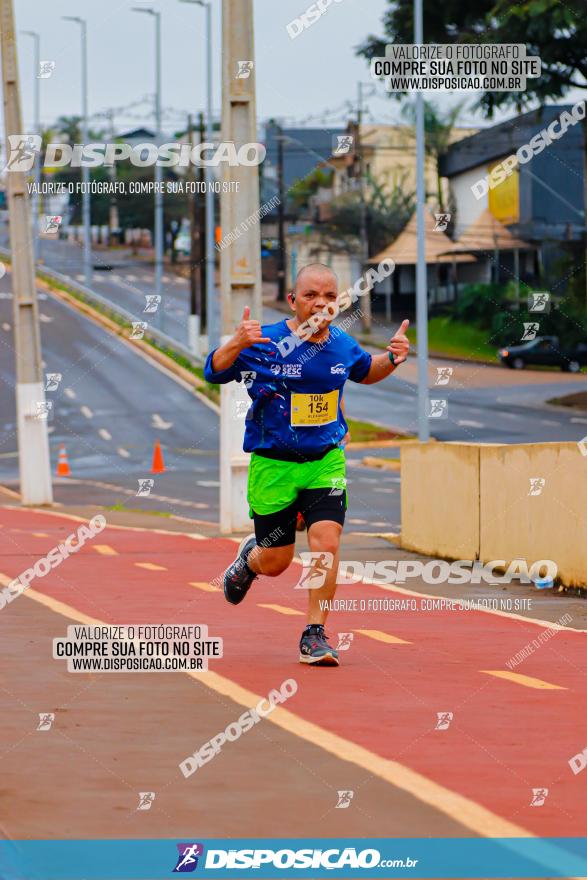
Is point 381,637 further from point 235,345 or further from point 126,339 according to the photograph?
point 126,339

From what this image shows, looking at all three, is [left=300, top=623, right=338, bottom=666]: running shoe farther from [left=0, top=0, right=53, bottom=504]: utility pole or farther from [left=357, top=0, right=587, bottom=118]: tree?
[left=357, top=0, right=587, bottom=118]: tree

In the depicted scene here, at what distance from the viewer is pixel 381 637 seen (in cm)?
1063

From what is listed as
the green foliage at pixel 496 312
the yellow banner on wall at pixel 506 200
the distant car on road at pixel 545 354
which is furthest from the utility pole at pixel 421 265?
the yellow banner on wall at pixel 506 200

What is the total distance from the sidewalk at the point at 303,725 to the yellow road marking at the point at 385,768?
1 cm

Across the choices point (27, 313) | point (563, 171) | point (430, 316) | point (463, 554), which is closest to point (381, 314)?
point (430, 316)

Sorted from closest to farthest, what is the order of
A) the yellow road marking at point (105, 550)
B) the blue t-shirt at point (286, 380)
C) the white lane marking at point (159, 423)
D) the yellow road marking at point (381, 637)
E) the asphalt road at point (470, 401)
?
1. the blue t-shirt at point (286, 380)
2. the yellow road marking at point (381, 637)
3. the yellow road marking at point (105, 550)
4. the asphalt road at point (470, 401)
5. the white lane marking at point (159, 423)

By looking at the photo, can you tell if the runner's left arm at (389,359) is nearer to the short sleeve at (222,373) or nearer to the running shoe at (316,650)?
the short sleeve at (222,373)

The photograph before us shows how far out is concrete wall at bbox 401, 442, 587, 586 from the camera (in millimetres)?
13234

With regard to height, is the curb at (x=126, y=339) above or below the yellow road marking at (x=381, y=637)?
below

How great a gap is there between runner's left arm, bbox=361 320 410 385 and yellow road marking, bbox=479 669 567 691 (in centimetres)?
152

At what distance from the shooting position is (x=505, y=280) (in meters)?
75.7

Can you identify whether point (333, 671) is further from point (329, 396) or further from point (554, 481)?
point (554, 481)

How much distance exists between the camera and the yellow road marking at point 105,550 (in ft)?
56.6

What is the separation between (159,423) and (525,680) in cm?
4422
